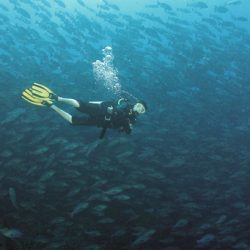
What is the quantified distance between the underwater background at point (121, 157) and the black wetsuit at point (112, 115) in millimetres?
2674

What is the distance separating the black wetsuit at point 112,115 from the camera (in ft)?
29.4

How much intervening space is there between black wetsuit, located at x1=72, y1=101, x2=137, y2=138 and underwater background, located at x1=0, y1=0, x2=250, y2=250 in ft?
8.77

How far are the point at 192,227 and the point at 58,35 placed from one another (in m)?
10.3

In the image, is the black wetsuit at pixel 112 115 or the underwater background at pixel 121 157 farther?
the underwater background at pixel 121 157

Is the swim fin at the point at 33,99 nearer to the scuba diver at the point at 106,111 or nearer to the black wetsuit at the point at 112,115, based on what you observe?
the scuba diver at the point at 106,111

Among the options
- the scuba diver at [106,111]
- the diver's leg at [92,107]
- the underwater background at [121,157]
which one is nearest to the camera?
the scuba diver at [106,111]

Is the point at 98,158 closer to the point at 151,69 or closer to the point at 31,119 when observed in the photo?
the point at 31,119

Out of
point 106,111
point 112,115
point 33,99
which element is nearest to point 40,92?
point 33,99

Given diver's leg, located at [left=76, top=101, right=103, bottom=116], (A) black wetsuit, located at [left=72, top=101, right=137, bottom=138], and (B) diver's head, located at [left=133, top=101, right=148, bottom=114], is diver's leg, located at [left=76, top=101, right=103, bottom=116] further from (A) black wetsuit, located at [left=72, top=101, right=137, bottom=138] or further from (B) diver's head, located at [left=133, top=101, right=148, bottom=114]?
(B) diver's head, located at [left=133, top=101, right=148, bottom=114]

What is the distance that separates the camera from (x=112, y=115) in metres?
9.06

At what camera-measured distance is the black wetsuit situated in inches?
353

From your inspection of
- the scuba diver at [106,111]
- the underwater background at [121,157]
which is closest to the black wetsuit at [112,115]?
the scuba diver at [106,111]

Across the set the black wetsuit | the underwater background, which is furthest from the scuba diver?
the underwater background

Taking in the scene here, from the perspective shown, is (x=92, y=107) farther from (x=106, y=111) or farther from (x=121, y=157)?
(x=121, y=157)
